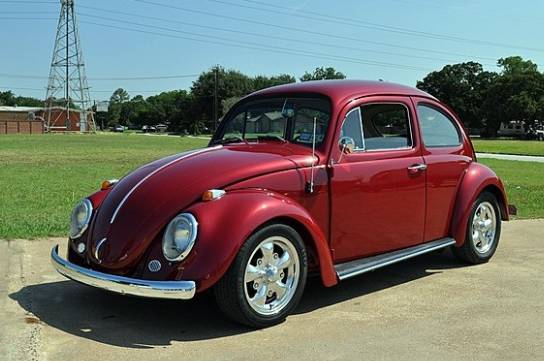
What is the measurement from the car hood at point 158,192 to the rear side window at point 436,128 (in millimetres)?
1525

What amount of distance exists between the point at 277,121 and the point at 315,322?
180 centimetres

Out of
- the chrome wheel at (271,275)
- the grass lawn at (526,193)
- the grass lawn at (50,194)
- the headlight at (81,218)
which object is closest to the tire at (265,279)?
the chrome wheel at (271,275)

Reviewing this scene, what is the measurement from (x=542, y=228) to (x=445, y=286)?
3.51 m

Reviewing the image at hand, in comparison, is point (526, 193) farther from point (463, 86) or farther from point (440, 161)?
point (463, 86)

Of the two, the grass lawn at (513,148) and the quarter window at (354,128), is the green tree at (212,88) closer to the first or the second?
the grass lawn at (513,148)

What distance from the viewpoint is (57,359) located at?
3.60 m

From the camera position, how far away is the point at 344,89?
5133mm

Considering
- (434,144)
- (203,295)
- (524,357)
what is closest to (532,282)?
(434,144)

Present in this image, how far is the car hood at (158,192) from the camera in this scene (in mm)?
4059

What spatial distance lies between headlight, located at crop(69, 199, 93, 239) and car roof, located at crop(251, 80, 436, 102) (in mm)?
1937

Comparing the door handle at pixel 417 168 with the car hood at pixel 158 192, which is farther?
the door handle at pixel 417 168

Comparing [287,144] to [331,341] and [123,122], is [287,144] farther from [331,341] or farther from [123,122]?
[123,122]

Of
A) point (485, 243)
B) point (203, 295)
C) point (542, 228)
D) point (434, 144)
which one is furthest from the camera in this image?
point (542, 228)

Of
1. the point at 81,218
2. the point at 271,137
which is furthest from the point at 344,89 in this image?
the point at 81,218
